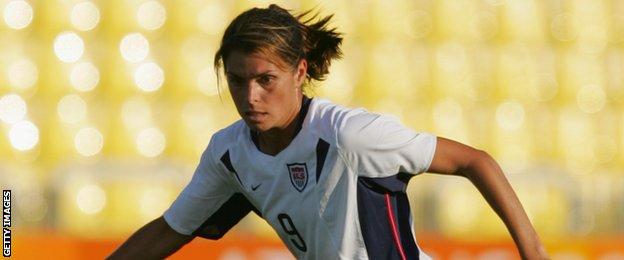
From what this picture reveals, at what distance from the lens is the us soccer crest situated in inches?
167

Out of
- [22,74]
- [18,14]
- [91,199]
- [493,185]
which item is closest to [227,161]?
[493,185]

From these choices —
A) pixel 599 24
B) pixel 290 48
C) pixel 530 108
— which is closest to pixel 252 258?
pixel 290 48

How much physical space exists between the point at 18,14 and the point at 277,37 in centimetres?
480

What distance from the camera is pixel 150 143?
867 centimetres

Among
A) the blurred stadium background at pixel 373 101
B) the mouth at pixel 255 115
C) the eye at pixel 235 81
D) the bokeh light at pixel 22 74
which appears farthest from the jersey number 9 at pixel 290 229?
the bokeh light at pixel 22 74

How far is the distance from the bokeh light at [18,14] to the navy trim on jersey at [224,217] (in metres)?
4.17

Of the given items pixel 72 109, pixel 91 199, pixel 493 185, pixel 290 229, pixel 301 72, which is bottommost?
pixel 91 199

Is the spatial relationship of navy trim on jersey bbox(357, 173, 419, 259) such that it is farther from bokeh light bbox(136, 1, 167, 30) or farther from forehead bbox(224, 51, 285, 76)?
bokeh light bbox(136, 1, 167, 30)

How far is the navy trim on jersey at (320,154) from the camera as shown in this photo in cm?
419

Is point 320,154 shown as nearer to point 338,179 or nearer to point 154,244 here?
point 338,179

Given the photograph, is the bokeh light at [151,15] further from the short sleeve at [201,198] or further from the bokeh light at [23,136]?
the short sleeve at [201,198]

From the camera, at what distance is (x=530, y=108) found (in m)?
9.91

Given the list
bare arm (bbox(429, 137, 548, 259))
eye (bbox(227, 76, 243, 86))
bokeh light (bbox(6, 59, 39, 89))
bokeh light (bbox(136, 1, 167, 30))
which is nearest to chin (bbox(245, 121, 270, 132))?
eye (bbox(227, 76, 243, 86))

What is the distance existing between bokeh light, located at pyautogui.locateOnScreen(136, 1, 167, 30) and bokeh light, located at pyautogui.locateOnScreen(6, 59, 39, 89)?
2.51 ft
